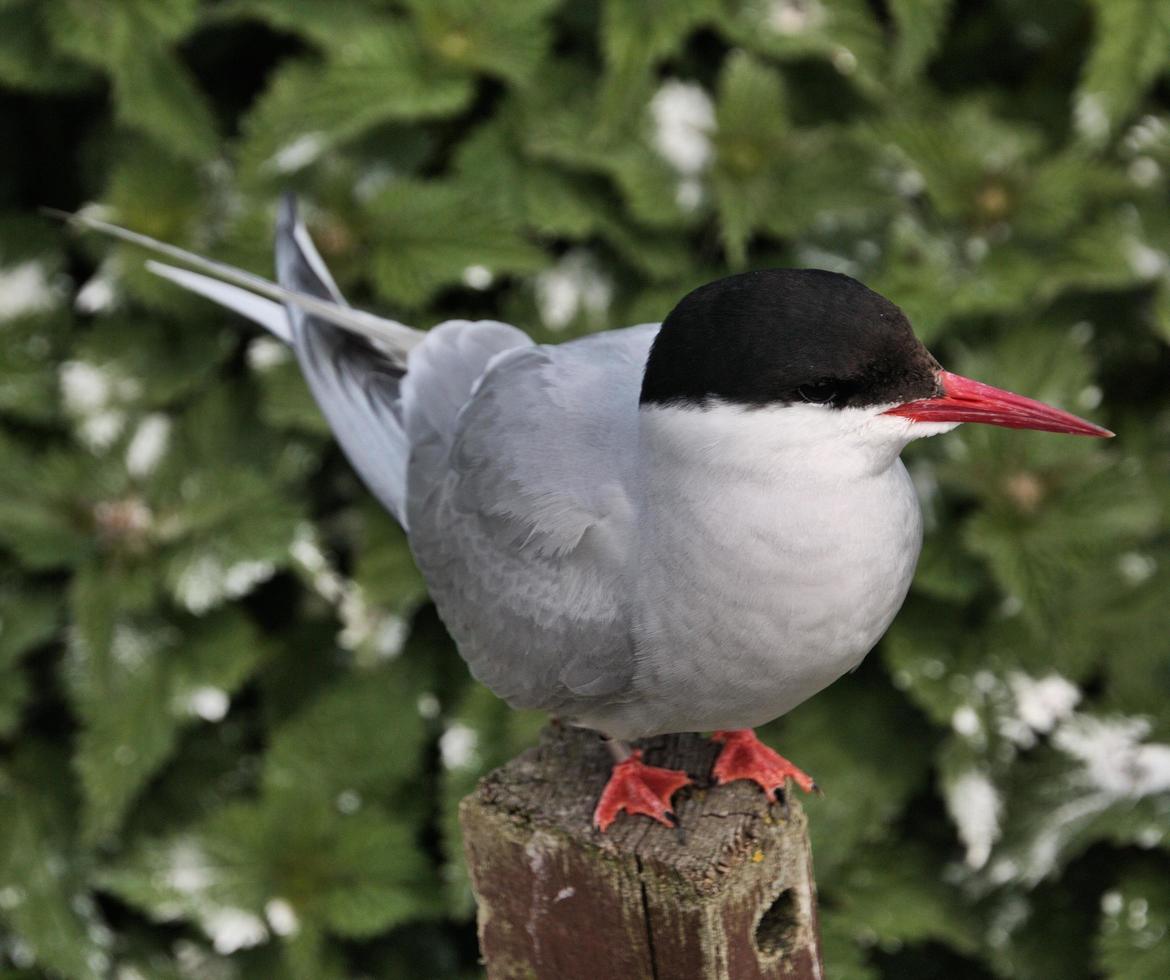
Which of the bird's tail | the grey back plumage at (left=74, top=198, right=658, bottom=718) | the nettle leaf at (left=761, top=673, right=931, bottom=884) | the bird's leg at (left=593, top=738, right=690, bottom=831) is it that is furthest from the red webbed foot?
the nettle leaf at (left=761, top=673, right=931, bottom=884)

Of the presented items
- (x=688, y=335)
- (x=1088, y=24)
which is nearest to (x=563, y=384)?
(x=688, y=335)

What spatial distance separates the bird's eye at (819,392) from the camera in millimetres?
1914

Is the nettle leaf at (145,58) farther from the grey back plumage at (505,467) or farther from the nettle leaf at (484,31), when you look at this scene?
the grey back plumage at (505,467)

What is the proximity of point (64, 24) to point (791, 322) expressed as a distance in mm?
2419

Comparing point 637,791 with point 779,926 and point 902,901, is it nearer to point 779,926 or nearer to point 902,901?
point 779,926

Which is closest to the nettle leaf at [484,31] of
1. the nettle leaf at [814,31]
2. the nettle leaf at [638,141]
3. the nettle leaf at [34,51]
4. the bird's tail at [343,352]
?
the nettle leaf at [638,141]

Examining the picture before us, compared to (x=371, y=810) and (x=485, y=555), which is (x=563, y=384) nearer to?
(x=485, y=555)

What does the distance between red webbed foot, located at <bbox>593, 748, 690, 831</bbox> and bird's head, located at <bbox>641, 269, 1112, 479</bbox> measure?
1.78 feet

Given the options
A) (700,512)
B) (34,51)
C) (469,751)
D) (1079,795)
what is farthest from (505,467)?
(34,51)

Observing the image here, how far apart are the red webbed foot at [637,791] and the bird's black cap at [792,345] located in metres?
0.57

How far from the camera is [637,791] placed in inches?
83.1

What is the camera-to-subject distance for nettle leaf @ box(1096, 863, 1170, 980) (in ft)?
10.2

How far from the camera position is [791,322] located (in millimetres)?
1889

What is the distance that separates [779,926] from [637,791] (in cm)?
27
